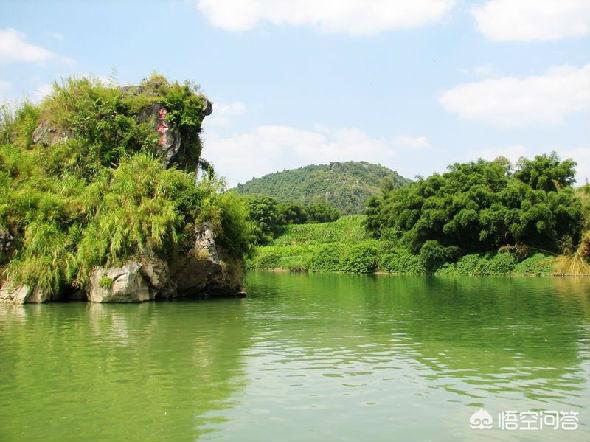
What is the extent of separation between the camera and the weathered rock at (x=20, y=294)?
2346cm

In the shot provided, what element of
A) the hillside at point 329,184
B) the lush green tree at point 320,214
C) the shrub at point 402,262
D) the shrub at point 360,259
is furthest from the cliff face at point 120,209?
the hillside at point 329,184

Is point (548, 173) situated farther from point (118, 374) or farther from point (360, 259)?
point (118, 374)

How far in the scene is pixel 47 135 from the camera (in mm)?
30125

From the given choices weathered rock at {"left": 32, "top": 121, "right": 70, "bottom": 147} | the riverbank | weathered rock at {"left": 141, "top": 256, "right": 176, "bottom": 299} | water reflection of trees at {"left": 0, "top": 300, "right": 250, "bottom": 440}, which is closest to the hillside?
the riverbank

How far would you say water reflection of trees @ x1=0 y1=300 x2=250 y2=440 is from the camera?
802cm

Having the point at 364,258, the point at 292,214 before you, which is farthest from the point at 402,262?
the point at 292,214

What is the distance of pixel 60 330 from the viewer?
1652cm

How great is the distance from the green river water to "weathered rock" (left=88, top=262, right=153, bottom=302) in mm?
3114

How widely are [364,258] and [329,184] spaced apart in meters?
72.1

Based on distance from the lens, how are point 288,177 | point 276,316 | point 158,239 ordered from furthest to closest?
point 288,177 → point 158,239 → point 276,316

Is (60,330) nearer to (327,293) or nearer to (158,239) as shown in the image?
(158,239)

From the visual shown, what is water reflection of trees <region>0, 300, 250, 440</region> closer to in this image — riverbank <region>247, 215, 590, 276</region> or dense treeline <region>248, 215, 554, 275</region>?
riverbank <region>247, 215, 590, 276</region>

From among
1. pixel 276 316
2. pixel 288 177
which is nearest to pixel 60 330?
pixel 276 316

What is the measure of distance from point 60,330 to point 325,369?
8.44 metres
